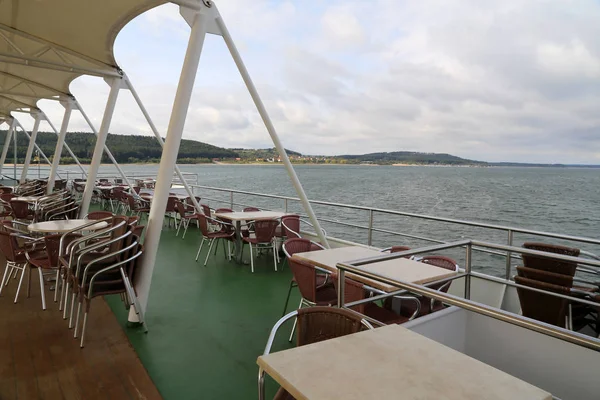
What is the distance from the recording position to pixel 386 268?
290 centimetres

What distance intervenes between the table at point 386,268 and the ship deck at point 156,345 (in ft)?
2.41

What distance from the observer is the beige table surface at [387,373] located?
3.59ft

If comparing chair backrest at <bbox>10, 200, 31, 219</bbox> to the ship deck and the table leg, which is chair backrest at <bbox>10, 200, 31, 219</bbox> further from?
the table leg

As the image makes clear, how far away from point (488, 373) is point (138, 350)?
2.55 m

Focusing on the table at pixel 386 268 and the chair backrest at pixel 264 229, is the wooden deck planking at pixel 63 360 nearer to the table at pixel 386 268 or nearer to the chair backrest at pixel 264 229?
the table at pixel 386 268

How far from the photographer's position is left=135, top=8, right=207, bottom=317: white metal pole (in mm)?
3463

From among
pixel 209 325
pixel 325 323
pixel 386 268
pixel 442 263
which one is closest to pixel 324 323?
pixel 325 323

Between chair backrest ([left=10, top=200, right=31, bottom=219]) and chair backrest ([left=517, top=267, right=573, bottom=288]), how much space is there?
766cm

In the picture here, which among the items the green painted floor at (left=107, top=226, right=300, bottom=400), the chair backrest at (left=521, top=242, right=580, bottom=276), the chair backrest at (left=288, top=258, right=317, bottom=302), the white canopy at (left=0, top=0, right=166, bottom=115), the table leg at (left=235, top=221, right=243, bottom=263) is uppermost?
the white canopy at (left=0, top=0, right=166, bottom=115)

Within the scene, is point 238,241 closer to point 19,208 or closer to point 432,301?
point 432,301

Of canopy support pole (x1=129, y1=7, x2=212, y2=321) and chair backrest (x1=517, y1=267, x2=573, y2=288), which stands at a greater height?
canopy support pole (x1=129, y1=7, x2=212, y2=321)

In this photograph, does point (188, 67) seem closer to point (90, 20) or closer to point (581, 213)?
point (90, 20)

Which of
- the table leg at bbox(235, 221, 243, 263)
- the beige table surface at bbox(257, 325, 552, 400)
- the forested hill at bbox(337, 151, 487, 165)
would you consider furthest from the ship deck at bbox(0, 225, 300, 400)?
the forested hill at bbox(337, 151, 487, 165)

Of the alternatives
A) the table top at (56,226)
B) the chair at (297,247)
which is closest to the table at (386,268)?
the chair at (297,247)
